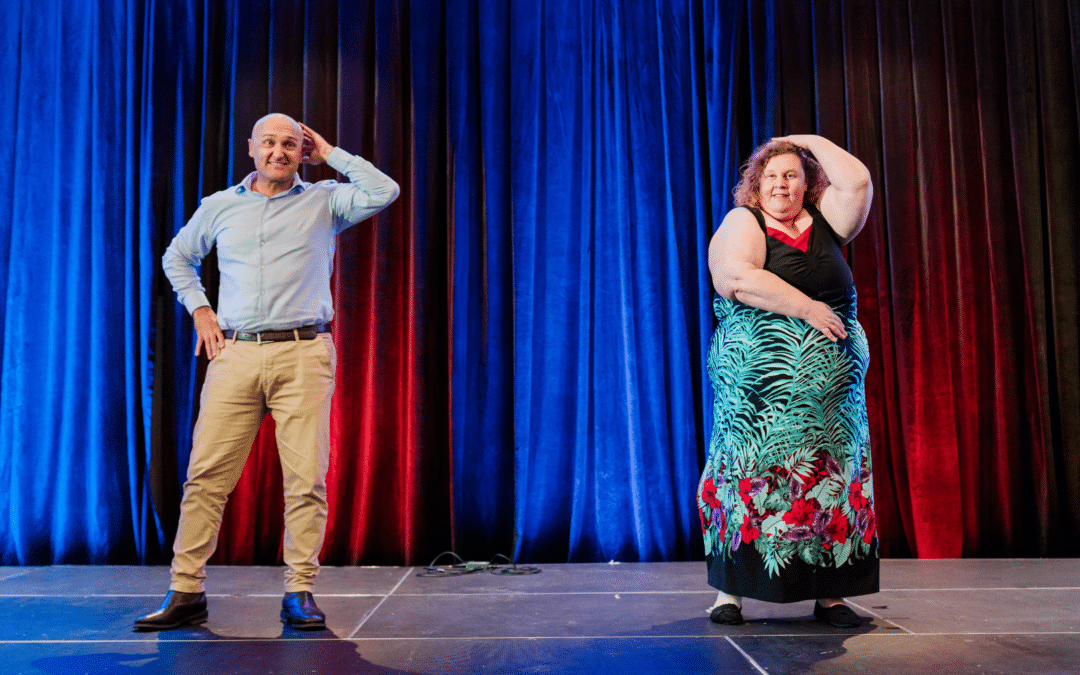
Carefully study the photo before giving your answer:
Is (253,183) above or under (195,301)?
above

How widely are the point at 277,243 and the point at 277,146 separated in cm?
29

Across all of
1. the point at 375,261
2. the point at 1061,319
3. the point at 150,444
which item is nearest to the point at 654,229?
the point at 375,261

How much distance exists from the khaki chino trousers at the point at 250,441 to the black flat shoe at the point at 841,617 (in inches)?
57.2

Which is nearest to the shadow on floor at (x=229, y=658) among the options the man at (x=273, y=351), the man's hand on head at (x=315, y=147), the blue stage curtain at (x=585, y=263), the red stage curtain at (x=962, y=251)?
the man at (x=273, y=351)

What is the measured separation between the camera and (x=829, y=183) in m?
2.37

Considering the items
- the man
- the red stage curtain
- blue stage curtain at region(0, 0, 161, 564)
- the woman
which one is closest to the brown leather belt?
the man

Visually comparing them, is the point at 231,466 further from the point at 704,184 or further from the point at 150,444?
the point at 704,184

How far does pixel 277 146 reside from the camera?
7.96 feet

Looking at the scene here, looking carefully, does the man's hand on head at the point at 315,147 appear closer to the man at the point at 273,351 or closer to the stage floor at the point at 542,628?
the man at the point at 273,351

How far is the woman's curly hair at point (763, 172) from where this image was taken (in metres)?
2.30

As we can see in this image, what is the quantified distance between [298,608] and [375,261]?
1.81 meters

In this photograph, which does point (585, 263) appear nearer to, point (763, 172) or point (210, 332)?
point (763, 172)

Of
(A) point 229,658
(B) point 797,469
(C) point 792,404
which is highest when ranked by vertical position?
(C) point 792,404

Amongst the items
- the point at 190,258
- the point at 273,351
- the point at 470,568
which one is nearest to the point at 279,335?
the point at 273,351
